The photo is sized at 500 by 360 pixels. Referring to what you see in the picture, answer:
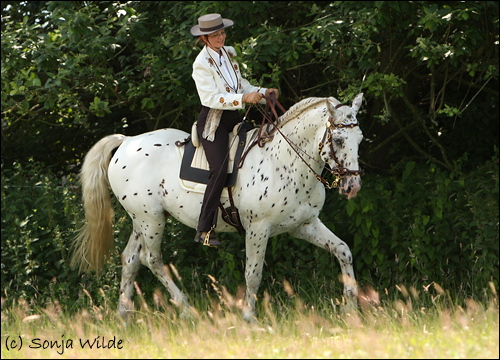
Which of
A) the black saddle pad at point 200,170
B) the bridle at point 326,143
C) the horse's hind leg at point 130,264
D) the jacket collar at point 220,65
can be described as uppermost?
the jacket collar at point 220,65

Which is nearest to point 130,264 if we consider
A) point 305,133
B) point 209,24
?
point 305,133

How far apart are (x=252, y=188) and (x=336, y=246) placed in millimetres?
914

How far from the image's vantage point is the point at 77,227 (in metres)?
7.25

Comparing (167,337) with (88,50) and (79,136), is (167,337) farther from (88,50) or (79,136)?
(79,136)

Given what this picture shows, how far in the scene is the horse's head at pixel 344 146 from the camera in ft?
14.7

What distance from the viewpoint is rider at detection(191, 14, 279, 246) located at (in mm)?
5027

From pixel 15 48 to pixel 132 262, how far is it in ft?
8.80

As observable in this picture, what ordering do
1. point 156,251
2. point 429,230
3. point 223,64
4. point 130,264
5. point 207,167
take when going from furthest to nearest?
point 429,230
point 130,264
point 156,251
point 207,167
point 223,64

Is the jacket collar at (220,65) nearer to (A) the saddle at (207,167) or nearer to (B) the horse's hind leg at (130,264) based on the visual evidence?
(A) the saddle at (207,167)

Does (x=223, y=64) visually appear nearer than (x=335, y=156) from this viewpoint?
No

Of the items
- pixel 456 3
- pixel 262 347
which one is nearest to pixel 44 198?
pixel 262 347

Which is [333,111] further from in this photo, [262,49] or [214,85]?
[262,49]

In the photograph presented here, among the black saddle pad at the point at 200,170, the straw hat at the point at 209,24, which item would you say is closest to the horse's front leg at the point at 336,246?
the black saddle pad at the point at 200,170

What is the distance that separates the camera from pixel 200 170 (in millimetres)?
5363
